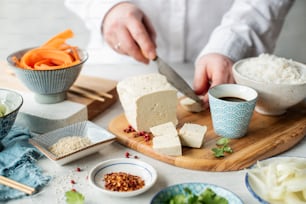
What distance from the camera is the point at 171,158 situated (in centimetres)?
127

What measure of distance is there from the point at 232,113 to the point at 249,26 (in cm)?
52

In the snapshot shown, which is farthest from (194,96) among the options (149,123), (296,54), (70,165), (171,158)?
(296,54)

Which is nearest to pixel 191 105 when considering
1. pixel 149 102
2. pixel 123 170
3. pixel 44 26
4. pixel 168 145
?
pixel 149 102

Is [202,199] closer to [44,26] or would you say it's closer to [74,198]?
[74,198]

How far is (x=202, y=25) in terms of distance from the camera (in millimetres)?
1923

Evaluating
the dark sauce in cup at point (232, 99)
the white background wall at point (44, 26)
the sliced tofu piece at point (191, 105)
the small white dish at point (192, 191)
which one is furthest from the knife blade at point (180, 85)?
the white background wall at point (44, 26)

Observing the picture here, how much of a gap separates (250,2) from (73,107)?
0.73 meters

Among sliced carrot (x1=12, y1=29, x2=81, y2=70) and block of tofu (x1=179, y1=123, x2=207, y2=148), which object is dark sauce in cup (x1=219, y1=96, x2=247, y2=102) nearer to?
block of tofu (x1=179, y1=123, x2=207, y2=148)

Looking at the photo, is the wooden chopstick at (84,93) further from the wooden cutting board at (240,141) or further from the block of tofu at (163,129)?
the block of tofu at (163,129)

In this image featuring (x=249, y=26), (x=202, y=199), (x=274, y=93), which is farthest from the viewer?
(x=249, y=26)

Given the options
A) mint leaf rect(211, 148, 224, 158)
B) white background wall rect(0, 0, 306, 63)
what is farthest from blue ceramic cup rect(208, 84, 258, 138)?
white background wall rect(0, 0, 306, 63)

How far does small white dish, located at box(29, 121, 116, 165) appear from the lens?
4.09 ft

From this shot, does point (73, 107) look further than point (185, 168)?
Yes

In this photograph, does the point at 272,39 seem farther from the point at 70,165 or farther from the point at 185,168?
the point at 70,165
